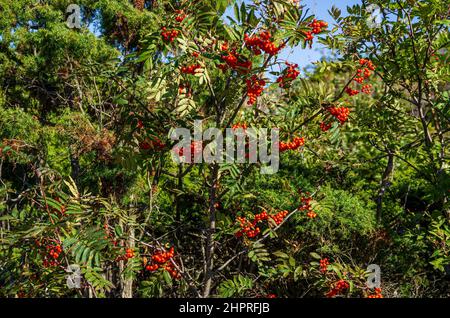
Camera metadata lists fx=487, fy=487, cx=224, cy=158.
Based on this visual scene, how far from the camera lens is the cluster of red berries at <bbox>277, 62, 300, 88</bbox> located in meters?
2.77

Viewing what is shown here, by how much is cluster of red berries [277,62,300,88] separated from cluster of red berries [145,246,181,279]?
121 cm

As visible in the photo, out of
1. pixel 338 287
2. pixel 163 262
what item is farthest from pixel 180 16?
pixel 338 287

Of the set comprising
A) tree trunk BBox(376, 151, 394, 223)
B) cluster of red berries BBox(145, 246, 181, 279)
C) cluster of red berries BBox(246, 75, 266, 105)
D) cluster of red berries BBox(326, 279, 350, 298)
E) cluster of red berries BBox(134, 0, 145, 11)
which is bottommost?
cluster of red berries BBox(326, 279, 350, 298)

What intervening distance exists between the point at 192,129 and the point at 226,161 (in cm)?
27

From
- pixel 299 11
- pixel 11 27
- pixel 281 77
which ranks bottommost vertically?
pixel 281 77

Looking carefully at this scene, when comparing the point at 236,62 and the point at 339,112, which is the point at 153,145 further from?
the point at 339,112

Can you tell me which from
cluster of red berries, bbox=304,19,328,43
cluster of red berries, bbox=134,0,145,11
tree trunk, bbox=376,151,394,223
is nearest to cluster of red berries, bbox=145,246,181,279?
cluster of red berries, bbox=304,19,328,43

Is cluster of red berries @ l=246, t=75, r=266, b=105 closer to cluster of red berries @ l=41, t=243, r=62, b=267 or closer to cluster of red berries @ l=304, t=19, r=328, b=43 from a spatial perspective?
cluster of red berries @ l=304, t=19, r=328, b=43

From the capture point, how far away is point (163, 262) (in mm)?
3000

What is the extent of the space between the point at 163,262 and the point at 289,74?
136cm
